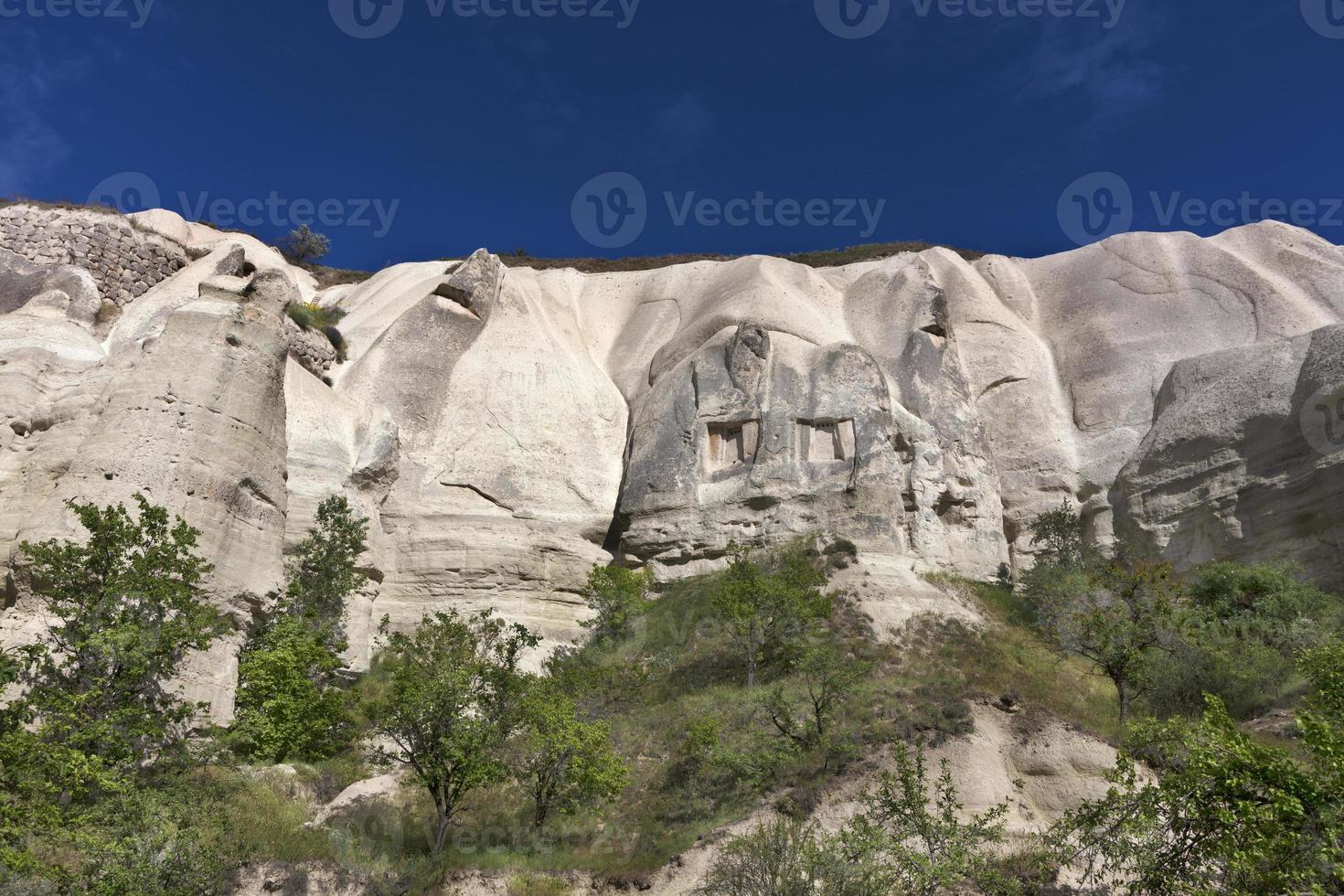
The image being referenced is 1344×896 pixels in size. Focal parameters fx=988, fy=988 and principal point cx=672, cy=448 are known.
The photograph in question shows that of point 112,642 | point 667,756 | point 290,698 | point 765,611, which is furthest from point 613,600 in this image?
point 112,642

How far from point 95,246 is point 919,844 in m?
25.8

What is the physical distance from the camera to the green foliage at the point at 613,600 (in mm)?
23484

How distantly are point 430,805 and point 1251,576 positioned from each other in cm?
1752

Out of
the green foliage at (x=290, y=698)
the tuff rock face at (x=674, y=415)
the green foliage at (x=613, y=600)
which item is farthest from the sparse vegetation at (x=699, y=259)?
the green foliage at (x=290, y=698)

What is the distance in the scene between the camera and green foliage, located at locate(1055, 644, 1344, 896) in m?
8.59

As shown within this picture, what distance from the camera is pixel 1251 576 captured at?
21.3m

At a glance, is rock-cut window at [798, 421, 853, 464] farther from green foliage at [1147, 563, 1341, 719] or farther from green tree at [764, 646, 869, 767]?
green tree at [764, 646, 869, 767]

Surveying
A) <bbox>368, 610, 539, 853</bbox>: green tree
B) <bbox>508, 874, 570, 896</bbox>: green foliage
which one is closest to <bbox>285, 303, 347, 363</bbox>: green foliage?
<bbox>368, 610, 539, 853</bbox>: green tree

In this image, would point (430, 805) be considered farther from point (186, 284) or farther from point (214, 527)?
point (186, 284)

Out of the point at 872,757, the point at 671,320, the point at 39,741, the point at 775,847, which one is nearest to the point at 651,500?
the point at 671,320

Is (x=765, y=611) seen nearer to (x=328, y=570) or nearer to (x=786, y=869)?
(x=786, y=869)

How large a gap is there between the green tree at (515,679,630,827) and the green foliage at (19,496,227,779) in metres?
4.77

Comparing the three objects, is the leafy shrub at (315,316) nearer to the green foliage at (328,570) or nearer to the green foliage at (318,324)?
the green foliage at (318,324)

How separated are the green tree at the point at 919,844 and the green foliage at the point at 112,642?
878 cm
